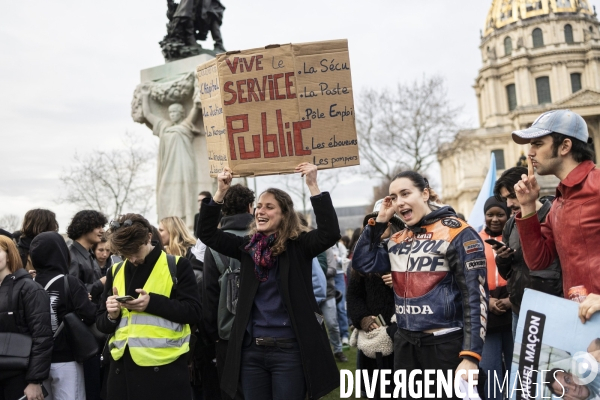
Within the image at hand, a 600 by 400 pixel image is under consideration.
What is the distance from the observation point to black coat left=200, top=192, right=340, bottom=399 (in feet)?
13.1

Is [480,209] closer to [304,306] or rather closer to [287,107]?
Result: [287,107]

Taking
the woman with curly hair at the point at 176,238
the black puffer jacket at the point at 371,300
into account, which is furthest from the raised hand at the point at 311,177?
the woman with curly hair at the point at 176,238

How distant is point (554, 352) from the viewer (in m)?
2.84

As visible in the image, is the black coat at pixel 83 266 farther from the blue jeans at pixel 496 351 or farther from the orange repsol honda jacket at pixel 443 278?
the blue jeans at pixel 496 351

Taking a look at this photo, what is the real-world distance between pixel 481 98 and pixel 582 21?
61.0 feet

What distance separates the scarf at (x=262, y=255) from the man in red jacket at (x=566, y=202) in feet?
5.13

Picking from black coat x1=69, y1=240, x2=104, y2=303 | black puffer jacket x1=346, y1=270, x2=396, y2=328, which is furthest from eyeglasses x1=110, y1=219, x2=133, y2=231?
black puffer jacket x1=346, y1=270, x2=396, y2=328

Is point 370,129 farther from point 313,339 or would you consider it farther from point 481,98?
point 481,98

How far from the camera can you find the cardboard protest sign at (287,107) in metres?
4.30

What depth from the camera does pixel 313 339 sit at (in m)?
4.02

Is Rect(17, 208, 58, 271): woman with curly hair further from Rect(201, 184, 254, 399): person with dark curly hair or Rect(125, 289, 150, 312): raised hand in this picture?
Rect(125, 289, 150, 312): raised hand

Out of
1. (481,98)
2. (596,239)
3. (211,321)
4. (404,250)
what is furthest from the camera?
(481,98)

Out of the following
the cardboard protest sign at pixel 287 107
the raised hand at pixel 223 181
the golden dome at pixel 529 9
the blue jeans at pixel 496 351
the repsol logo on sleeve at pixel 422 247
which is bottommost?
the blue jeans at pixel 496 351

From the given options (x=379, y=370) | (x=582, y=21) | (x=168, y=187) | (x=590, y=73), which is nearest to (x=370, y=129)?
(x=168, y=187)
